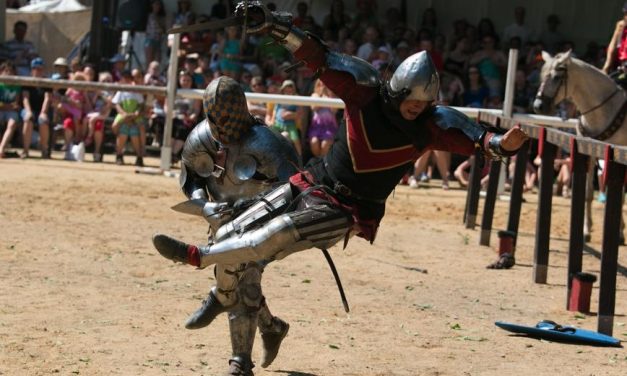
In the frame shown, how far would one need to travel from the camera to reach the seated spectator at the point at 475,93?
660 inches

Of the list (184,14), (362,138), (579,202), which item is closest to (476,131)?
(362,138)

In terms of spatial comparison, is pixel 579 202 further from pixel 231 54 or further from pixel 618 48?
pixel 231 54

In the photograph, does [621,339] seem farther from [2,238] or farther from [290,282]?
[2,238]

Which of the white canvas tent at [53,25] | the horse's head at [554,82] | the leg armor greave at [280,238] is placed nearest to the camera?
the leg armor greave at [280,238]

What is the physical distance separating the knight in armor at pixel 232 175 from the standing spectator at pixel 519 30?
1217 cm

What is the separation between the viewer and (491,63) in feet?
56.6

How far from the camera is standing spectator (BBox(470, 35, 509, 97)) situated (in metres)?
17.2

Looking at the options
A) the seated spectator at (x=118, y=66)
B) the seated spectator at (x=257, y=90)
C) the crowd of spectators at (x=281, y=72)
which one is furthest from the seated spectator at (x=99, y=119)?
the seated spectator at (x=257, y=90)

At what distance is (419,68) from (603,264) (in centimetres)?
231

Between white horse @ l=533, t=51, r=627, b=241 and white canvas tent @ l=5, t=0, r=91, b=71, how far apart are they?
10.8m

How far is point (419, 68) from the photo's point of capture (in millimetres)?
5781

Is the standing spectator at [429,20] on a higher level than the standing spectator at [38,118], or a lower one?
higher

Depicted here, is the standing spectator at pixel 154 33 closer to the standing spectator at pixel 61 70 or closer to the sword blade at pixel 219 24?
the standing spectator at pixel 61 70

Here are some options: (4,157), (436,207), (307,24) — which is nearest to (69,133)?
(4,157)
